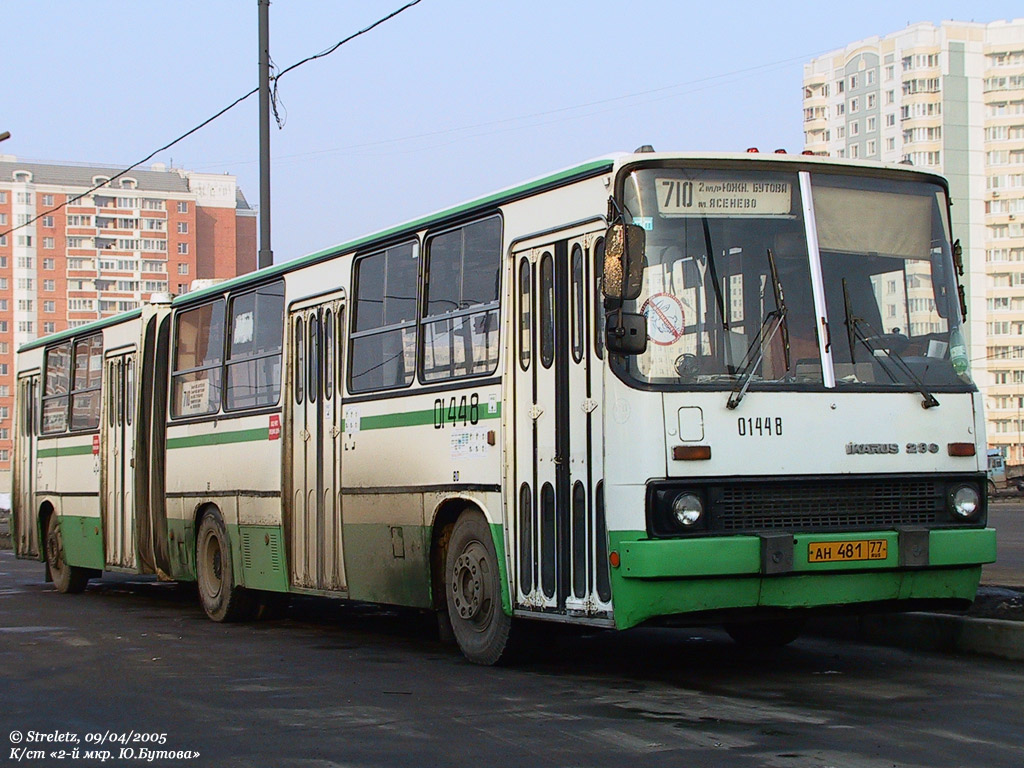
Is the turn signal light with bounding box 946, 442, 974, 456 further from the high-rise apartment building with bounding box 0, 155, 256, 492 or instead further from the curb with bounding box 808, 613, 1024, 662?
the high-rise apartment building with bounding box 0, 155, 256, 492

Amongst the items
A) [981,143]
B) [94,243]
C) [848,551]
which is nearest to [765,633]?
[848,551]

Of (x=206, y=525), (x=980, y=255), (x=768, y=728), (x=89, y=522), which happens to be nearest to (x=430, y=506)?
(x=768, y=728)

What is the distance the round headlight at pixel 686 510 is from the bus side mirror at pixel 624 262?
1199 millimetres

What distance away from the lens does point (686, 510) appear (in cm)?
896

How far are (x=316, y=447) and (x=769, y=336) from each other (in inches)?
210

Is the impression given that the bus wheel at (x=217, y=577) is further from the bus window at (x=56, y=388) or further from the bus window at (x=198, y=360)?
the bus window at (x=56, y=388)

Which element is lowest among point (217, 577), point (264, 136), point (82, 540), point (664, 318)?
point (217, 577)

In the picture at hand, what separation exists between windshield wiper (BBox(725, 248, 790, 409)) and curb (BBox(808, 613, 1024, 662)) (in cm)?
275

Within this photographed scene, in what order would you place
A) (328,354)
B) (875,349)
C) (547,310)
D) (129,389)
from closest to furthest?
(875,349) → (547,310) → (328,354) → (129,389)

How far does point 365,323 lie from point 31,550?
1024cm

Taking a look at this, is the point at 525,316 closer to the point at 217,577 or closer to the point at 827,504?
the point at 827,504

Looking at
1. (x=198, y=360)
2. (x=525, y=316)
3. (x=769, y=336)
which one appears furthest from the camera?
(x=198, y=360)

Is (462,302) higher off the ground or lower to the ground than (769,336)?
higher

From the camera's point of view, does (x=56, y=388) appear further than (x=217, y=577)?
Yes
